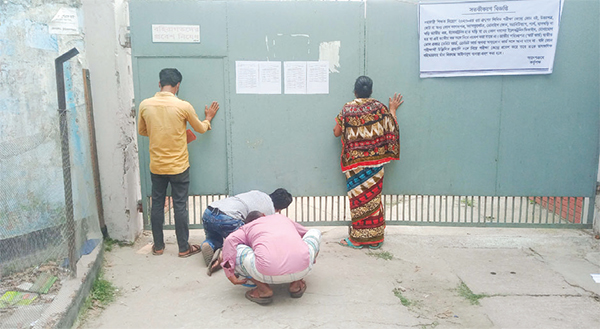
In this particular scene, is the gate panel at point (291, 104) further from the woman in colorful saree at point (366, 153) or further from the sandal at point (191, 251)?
the sandal at point (191, 251)

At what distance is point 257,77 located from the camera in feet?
15.3

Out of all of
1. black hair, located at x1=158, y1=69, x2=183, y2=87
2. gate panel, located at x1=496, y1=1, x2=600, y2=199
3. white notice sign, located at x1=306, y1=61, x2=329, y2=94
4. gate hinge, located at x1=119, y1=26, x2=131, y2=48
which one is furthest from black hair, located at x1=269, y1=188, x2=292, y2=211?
gate panel, located at x1=496, y1=1, x2=600, y2=199

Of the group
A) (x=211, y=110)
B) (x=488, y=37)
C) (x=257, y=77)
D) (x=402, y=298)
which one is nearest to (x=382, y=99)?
(x=488, y=37)

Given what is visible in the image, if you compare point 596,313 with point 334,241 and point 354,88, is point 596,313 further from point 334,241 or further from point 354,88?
point 354,88

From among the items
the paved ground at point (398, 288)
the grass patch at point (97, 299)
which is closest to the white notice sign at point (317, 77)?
the paved ground at point (398, 288)

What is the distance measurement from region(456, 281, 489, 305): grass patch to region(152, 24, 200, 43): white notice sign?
3.33 m

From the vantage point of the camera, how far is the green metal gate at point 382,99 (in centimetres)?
459

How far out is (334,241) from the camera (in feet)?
16.1

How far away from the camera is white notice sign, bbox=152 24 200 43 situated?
456 cm

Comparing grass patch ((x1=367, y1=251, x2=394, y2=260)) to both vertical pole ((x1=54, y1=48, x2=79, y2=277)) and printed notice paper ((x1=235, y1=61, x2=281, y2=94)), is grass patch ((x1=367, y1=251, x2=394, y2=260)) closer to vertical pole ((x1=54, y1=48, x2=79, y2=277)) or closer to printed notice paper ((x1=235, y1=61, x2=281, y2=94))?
printed notice paper ((x1=235, y1=61, x2=281, y2=94))

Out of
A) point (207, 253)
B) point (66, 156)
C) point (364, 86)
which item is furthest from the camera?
point (364, 86)

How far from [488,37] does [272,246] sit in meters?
3.04

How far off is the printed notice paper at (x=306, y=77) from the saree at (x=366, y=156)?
0.39 metres

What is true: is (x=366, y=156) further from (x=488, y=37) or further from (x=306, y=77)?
(x=488, y=37)
